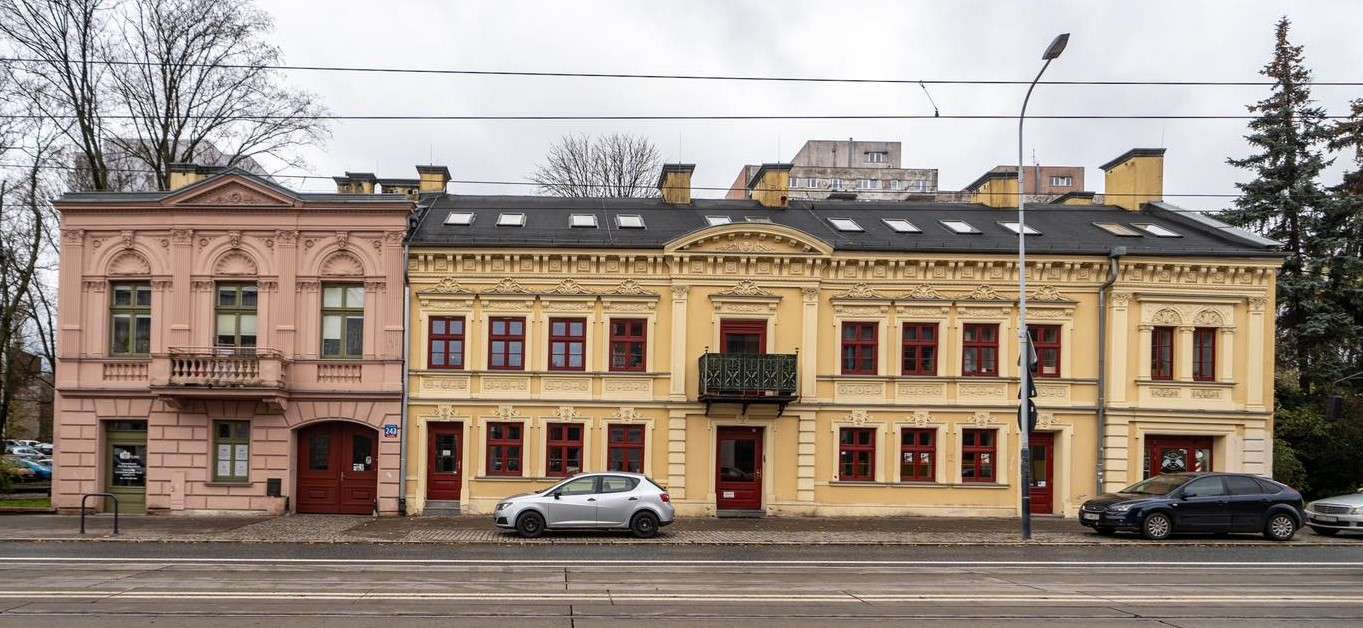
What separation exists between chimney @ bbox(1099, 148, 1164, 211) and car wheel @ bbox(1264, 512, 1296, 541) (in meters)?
12.1

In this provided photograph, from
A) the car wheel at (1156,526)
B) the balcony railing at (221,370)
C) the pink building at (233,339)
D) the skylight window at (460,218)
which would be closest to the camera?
the car wheel at (1156,526)

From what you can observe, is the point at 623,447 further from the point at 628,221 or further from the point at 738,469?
Answer: the point at 628,221

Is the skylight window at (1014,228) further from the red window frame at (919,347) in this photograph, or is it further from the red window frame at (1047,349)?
the red window frame at (919,347)

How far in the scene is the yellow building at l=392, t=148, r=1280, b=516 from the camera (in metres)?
25.5

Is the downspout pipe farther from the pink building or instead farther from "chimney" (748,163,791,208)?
the pink building

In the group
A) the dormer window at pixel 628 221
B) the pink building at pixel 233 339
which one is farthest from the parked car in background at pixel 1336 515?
the pink building at pixel 233 339

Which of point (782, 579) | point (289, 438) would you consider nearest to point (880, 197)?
point (289, 438)

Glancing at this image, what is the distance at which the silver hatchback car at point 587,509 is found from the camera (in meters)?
21.0

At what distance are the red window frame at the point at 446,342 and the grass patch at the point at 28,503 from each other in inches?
415

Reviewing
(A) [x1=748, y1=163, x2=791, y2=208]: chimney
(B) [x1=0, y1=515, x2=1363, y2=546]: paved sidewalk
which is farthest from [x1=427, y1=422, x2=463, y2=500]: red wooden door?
(A) [x1=748, y1=163, x2=791, y2=208]: chimney

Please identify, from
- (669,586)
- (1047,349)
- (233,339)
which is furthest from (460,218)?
(1047,349)

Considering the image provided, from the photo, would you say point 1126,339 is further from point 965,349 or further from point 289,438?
point 289,438

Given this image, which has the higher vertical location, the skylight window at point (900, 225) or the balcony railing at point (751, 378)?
the skylight window at point (900, 225)

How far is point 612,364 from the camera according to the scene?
25797 millimetres
